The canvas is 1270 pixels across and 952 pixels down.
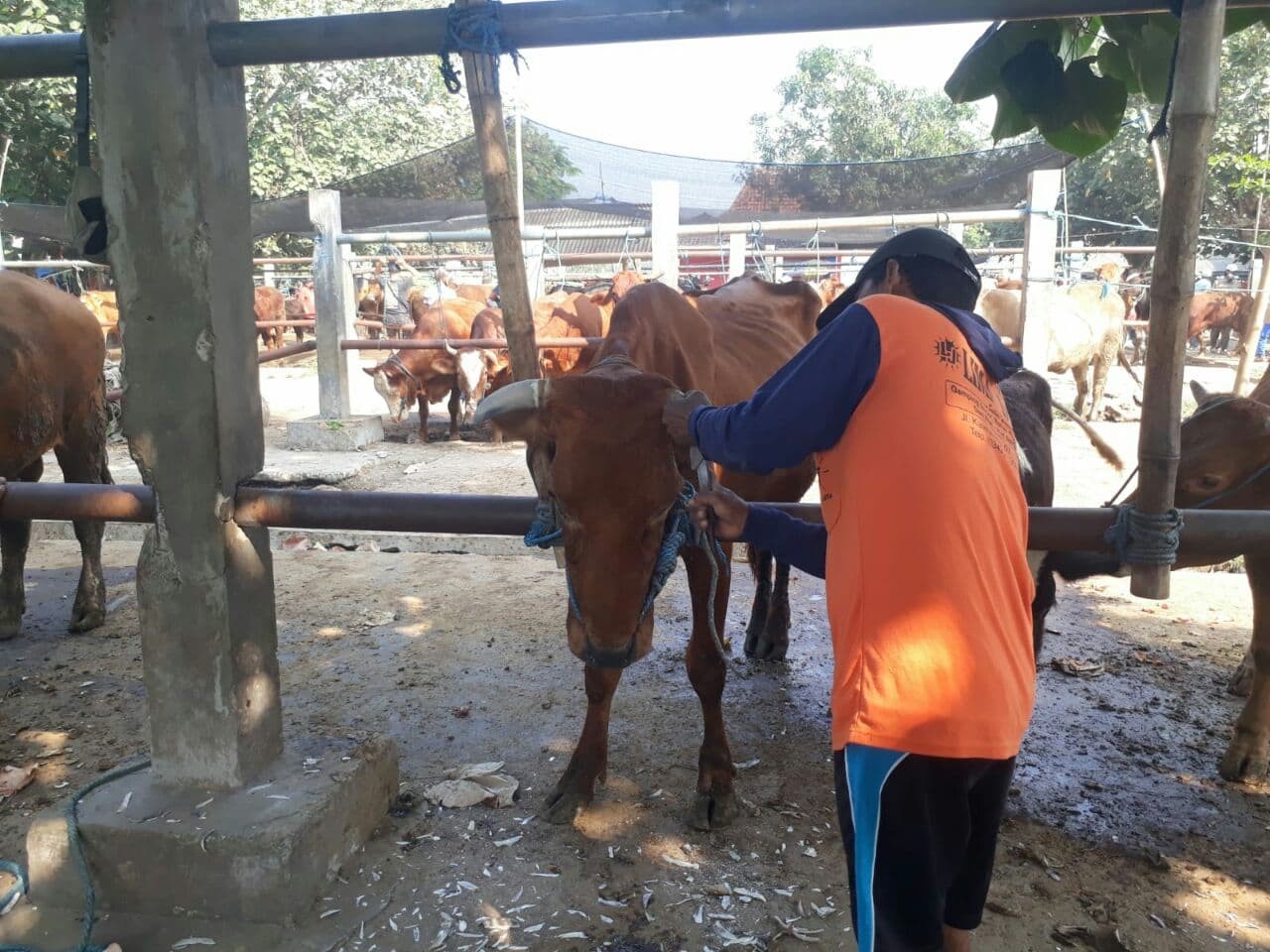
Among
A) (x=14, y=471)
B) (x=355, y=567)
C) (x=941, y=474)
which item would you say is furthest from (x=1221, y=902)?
(x=14, y=471)

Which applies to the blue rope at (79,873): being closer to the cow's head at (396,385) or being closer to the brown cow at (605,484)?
the brown cow at (605,484)

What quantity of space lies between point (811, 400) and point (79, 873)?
252cm

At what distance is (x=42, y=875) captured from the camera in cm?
269

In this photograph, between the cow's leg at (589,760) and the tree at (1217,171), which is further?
the tree at (1217,171)

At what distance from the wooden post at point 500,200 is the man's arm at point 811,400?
86 cm

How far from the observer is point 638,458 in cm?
249

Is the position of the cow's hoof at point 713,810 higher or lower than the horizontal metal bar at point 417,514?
lower

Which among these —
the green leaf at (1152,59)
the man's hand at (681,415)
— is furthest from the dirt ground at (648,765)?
the green leaf at (1152,59)

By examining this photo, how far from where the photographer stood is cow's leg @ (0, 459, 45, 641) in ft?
15.7

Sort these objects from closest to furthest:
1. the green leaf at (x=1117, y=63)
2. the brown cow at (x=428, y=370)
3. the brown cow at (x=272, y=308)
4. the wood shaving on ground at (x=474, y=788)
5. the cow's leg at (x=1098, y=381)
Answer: the green leaf at (x=1117, y=63) < the wood shaving on ground at (x=474, y=788) < the brown cow at (x=428, y=370) < the cow's leg at (x=1098, y=381) < the brown cow at (x=272, y=308)

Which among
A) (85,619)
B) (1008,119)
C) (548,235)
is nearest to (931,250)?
(1008,119)

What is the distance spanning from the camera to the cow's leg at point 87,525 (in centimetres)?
495

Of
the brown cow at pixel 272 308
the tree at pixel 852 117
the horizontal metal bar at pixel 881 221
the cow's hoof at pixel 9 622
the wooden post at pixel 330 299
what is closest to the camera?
the cow's hoof at pixel 9 622

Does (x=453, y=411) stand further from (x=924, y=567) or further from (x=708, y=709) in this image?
(x=924, y=567)
